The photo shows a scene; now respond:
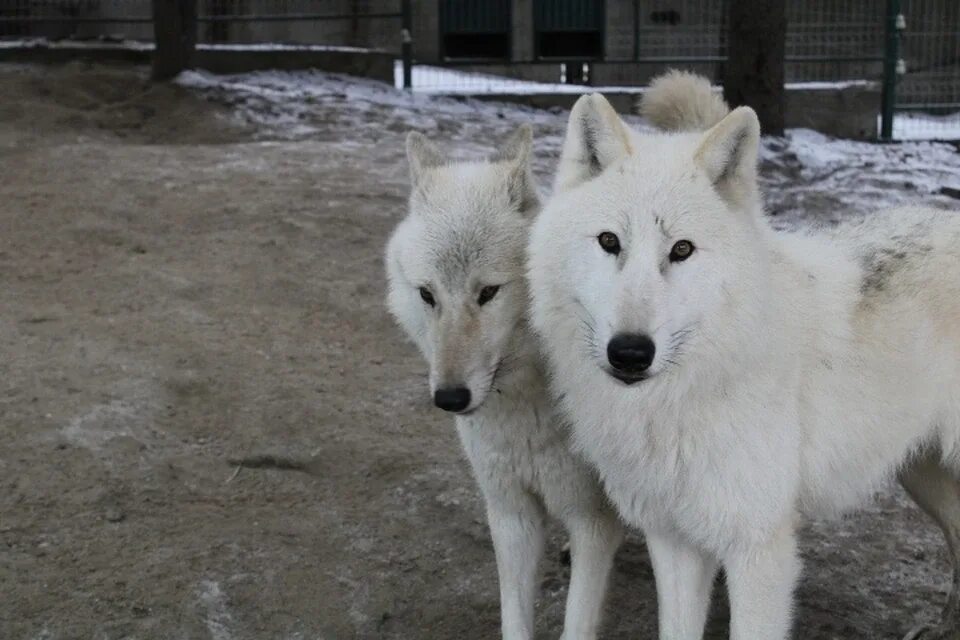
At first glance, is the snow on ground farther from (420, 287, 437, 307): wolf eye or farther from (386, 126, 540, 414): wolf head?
(420, 287, 437, 307): wolf eye

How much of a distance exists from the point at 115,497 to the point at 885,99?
Result: 29.9 ft

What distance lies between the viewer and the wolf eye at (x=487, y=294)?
3.52 meters

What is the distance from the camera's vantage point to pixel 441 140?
1002 cm

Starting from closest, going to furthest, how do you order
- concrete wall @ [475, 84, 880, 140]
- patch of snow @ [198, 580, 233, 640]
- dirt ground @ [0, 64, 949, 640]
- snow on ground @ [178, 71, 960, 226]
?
patch of snow @ [198, 580, 233, 640] → dirt ground @ [0, 64, 949, 640] → snow on ground @ [178, 71, 960, 226] → concrete wall @ [475, 84, 880, 140]

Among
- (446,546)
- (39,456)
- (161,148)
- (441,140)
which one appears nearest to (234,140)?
(161,148)

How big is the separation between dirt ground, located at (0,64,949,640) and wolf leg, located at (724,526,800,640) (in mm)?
920

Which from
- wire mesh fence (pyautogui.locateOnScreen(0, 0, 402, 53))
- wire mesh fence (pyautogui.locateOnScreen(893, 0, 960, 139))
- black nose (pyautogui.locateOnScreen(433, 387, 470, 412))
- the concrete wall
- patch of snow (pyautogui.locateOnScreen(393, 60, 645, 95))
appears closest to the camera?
black nose (pyautogui.locateOnScreen(433, 387, 470, 412))

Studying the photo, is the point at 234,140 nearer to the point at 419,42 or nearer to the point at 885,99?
the point at 419,42

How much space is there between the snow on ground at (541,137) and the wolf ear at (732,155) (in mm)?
5043

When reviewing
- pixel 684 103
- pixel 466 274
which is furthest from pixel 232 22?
pixel 466 274

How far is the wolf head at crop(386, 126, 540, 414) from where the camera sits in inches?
134

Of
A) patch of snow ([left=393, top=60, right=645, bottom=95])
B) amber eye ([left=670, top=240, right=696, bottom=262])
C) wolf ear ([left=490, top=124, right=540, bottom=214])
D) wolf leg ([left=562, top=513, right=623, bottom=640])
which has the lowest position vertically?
wolf leg ([left=562, top=513, right=623, bottom=640])

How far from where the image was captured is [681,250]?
2.96 metres

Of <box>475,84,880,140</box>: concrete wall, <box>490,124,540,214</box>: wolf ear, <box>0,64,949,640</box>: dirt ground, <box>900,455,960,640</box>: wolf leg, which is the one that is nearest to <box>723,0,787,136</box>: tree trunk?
<box>475,84,880,140</box>: concrete wall
